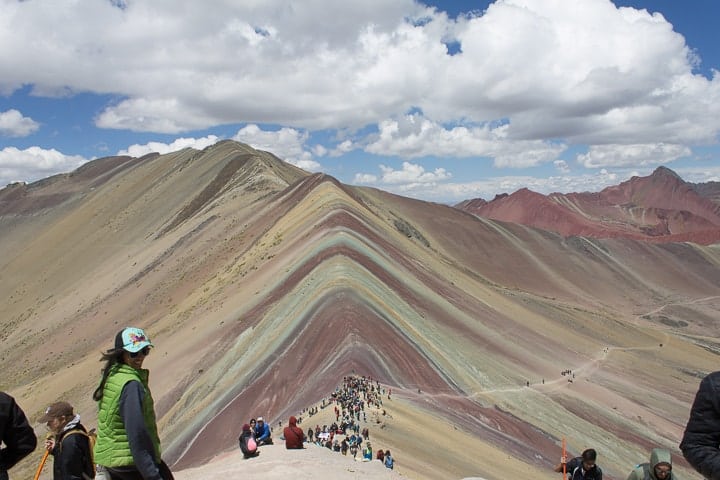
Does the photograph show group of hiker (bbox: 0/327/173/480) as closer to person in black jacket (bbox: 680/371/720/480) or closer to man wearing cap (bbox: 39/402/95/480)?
man wearing cap (bbox: 39/402/95/480)

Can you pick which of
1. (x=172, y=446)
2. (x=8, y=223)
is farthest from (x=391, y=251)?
(x=8, y=223)

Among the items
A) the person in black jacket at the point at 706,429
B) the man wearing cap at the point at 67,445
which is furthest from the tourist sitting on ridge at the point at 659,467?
the man wearing cap at the point at 67,445

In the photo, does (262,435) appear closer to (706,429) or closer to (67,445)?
(67,445)

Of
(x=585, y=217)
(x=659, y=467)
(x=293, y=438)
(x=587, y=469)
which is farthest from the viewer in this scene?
(x=585, y=217)

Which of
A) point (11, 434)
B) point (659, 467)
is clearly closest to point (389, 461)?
point (659, 467)

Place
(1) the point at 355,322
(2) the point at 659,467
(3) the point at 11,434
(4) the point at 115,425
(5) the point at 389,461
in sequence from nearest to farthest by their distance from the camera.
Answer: (3) the point at 11,434
(4) the point at 115,425
(2) the point at 659,467
(5) the point at 389,461
(1) the point at 355,322

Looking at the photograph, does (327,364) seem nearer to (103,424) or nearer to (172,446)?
(172,446)
